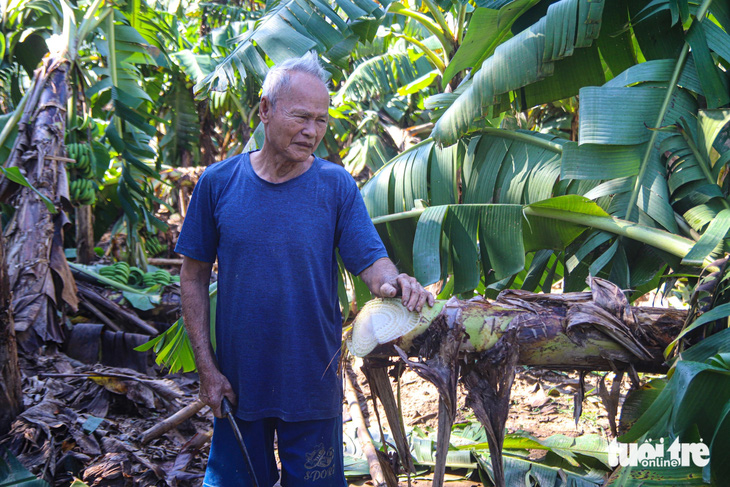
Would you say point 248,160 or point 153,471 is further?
point 153,471

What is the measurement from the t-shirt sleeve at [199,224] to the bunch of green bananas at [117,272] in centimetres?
454

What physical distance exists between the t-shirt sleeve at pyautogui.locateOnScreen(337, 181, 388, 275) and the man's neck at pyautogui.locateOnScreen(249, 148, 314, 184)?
19 centimetres

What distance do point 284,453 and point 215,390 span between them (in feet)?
1.05

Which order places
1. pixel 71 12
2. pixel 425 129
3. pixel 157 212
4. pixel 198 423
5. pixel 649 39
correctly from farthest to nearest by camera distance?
1. pixel 157 212
2. pixel 425 129
3. pixel 71 12
4. pixel 198 423
5. pixel 649 39

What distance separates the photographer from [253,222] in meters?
1.92

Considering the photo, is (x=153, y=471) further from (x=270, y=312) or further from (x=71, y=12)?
(x=71, y=12)

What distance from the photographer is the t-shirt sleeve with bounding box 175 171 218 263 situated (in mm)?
1998

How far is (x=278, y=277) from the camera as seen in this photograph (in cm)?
190

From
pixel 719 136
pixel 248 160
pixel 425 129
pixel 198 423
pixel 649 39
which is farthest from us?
pixel 425 129

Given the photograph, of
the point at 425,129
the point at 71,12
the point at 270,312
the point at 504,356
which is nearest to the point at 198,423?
the point at 270,312

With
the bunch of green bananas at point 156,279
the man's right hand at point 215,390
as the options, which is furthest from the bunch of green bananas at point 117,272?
the man's right hand at point 215,390

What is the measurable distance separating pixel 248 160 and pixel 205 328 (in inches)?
24.6

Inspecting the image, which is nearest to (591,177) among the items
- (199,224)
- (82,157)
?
(199,224)

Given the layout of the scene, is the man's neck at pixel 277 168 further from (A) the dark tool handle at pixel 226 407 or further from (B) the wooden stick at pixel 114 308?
(B) the wooden stick at pixel 114 308
